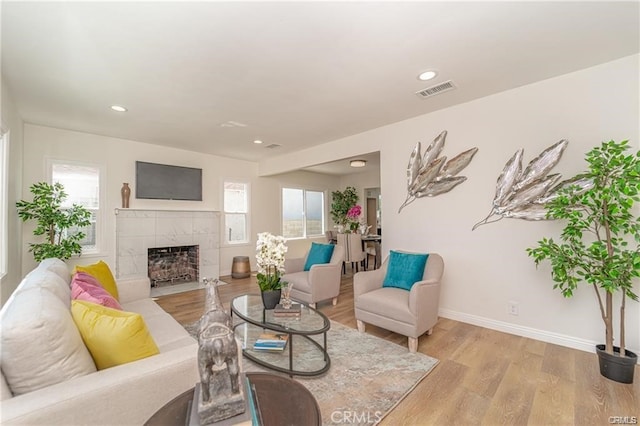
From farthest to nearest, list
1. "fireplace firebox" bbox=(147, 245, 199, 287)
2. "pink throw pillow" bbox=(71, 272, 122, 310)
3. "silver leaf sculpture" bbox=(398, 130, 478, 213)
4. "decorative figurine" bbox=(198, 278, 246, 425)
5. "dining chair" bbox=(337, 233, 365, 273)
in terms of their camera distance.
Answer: "dining chair" bbox=(337, 233, 365, 273) → "fireplace firebox" bbox=(147, 245, 199, 287) → "silver leaf sculpture" bbox=(398, 130, 478, 213) → "pink throw pillow" bbox=(71, 272, 122, 310) → "decorative figurine" bbox=(198, 278, 246, 425)

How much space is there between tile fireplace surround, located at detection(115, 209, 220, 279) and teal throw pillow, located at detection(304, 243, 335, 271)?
2.40 metres

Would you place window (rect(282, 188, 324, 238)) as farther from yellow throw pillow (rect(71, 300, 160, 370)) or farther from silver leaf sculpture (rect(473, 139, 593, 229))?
yellow throw pillow (rect(71, 300, 160, 370))

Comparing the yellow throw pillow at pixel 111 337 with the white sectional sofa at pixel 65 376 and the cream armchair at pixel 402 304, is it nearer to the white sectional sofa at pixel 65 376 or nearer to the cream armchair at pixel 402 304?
the white sectional sofa at pixel 65 376

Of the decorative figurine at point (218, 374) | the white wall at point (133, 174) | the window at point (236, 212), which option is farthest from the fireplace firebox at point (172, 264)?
the decorative figurine at point (218, 374)

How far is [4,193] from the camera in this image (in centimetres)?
287

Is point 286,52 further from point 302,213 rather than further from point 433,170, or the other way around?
point 302,213

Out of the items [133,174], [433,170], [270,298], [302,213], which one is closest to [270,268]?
[270,298]

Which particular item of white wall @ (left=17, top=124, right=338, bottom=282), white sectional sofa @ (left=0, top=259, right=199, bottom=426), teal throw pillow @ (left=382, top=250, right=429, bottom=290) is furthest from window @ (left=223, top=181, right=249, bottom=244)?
white sectional sofa @ (left=0, top=259, right=199, bottom=426)

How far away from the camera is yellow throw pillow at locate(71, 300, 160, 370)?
1210 millimetres

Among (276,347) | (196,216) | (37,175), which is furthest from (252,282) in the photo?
(37,175)

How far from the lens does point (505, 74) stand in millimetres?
2637

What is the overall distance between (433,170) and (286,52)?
2307 mm

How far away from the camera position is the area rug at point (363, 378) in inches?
69.6

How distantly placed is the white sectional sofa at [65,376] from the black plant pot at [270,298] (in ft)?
4.10
